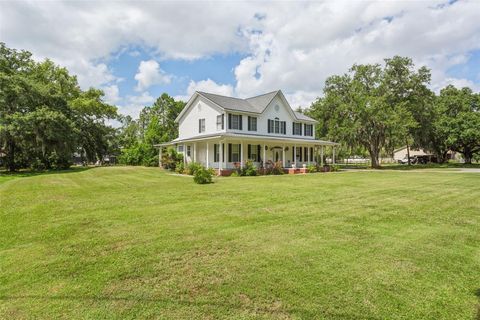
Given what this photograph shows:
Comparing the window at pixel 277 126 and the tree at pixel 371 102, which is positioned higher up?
the tree at pixel 371 102

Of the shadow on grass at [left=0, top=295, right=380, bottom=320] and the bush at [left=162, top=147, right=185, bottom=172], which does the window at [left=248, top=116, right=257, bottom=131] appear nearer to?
the bush at [left=162, top=147, right=185, bottom=172]

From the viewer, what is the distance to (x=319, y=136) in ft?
122

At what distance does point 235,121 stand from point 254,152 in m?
3.38

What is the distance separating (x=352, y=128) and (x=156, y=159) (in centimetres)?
2336

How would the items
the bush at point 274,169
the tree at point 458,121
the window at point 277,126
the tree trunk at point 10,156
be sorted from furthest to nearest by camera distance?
the tree at point 458,121, the tree trunk at point 10,156, the window at point 277,126, the bush at point 274,169

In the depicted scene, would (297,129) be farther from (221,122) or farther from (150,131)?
(150,131)

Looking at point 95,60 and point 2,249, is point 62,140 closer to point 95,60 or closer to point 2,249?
point 95,60

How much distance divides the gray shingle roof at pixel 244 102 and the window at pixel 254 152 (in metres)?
3.21

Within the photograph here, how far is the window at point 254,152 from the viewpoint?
985 inches

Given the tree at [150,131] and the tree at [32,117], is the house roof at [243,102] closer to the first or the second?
the tree at [150,131]

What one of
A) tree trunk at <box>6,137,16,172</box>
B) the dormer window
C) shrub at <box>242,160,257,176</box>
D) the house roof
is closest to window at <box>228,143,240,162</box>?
shrub at <box>242,160,257,176</box>

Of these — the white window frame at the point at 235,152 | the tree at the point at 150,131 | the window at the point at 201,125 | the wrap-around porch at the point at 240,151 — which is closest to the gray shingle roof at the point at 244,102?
the window at the point at 201,125

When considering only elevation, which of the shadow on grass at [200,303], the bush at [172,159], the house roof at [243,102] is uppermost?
the house roof at [243,102]

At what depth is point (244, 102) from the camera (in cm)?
2788
